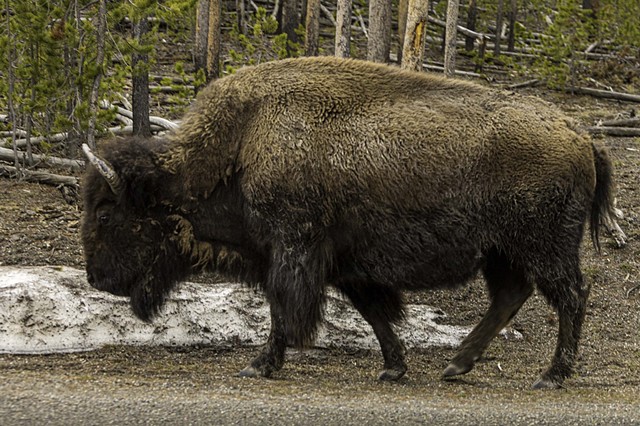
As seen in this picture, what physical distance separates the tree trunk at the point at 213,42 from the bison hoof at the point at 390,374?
9.06 meters

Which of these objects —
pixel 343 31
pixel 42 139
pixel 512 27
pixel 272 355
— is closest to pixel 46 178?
pixel 42 139

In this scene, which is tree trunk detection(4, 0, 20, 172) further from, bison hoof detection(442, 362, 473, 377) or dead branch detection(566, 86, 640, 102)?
dead branch detection(566, 86, 640, 102)

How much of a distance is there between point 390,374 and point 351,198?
1.25 metres

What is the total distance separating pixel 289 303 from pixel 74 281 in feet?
6.21

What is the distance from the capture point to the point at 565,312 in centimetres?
675

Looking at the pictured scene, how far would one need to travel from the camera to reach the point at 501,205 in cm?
665

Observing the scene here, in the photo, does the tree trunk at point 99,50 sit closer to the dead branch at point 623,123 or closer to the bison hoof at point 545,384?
the bison hoof at point 545,384

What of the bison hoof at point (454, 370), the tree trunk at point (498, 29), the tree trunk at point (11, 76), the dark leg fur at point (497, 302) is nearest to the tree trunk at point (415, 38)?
the dark leg fur at point (497, 302)

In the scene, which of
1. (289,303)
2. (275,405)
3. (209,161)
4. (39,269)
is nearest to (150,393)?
(275,405)

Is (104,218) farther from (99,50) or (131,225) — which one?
(99,50)

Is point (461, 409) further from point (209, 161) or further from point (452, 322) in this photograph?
point (452, 322)

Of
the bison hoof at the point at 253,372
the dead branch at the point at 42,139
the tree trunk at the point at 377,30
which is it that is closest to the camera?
the bison hoof at the point at 253,372

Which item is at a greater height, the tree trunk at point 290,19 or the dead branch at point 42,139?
the tree trunk at point 290,19

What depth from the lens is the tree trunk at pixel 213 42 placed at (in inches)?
607
